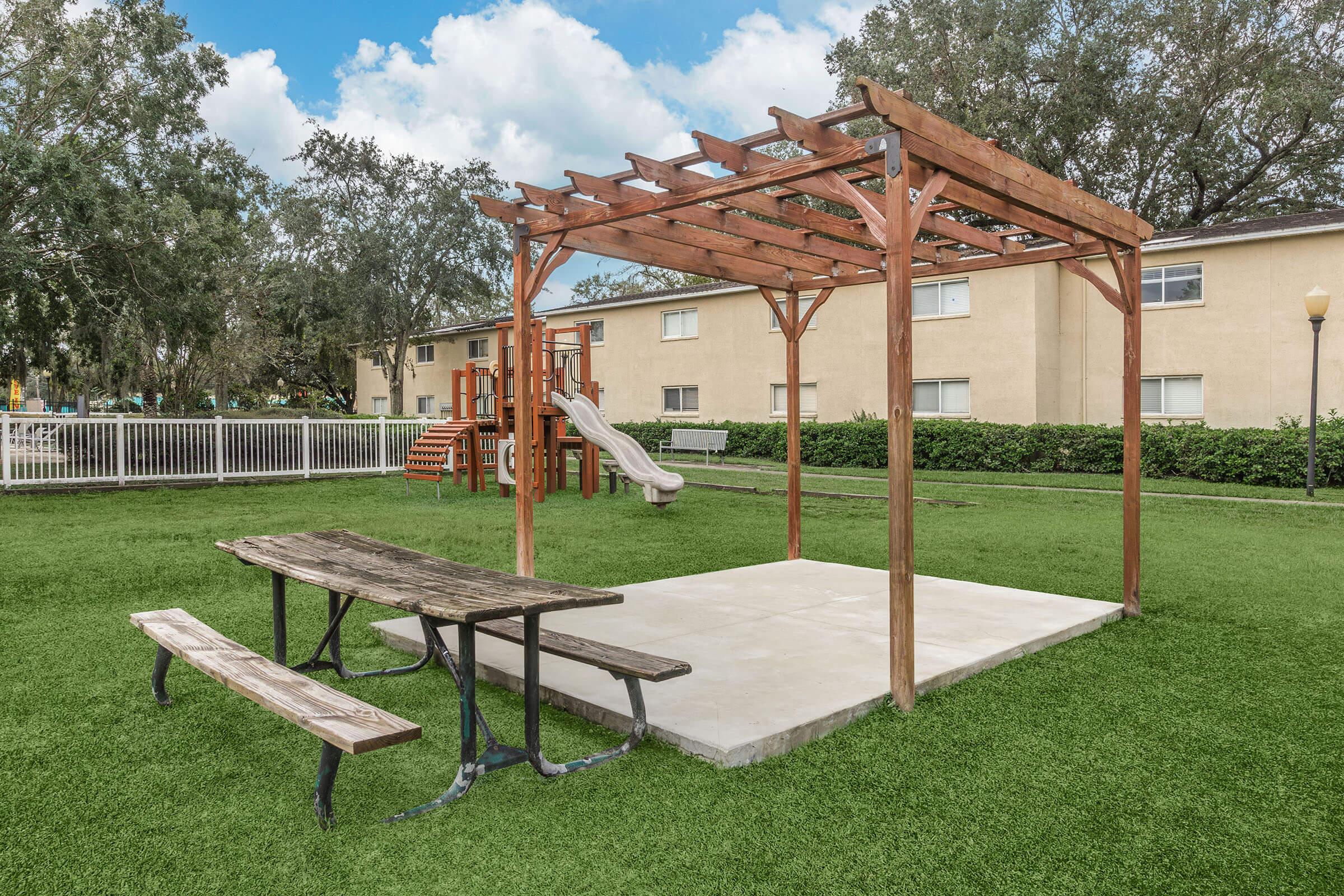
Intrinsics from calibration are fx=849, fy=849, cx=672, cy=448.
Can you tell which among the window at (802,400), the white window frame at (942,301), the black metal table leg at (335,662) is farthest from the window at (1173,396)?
the black metal table leg at (335,662)

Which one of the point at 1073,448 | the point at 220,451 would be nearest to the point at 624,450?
the point at 220,451

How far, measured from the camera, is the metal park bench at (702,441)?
2286 cm

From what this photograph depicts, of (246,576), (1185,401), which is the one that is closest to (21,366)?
(246,576)

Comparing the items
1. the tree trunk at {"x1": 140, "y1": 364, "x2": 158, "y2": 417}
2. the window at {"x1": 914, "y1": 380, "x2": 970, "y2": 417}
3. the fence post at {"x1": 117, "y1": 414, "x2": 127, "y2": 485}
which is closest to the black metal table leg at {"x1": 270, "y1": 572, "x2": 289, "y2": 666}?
the fence post at {"x1": 117, "y1": 414, "x2": 127, "y2": 485}

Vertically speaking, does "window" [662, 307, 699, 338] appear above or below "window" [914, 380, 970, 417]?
above

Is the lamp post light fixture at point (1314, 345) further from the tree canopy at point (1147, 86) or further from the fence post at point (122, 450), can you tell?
the fence post at point (122, 450)

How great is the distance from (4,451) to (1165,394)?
23.3m

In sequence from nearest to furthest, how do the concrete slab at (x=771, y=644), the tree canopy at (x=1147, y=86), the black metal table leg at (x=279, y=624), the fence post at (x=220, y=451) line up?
1. the concrete slab at (x=771, y=644)
2. the black metal table leg at (x=279, y=624)
3. the fence post at (x=220, y=451)
4. the tree canopy at (x=1147, y=86)

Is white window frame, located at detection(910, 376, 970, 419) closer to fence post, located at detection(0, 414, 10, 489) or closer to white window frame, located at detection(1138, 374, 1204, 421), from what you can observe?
white window frame, located at detection(1138, 374, 1204, 421)

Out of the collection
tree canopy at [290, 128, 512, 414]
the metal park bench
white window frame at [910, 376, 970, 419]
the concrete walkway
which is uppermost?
tree canopy at [290, 128, 512, 414]

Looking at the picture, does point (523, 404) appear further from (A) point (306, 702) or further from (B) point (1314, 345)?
(B) point (1314, 345)

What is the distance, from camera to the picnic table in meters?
2.86

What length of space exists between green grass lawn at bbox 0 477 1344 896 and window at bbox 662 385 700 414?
21615 millimetres

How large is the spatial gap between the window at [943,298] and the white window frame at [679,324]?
7351 mm
